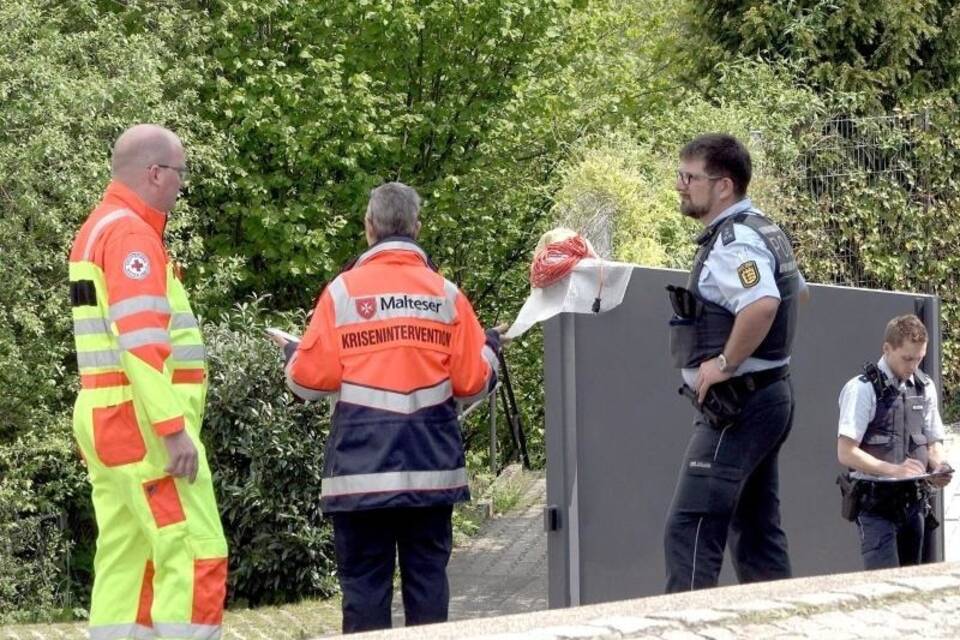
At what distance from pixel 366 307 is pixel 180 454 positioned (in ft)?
3.06

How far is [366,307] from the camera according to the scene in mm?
6000

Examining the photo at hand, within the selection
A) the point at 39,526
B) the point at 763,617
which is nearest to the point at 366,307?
the point at 763,617

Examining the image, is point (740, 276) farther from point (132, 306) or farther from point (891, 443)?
point (132, 306)

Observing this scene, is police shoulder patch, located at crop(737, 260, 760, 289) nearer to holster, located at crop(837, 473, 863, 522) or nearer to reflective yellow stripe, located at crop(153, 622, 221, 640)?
holster, located at crop(837, 473, 863, 522)

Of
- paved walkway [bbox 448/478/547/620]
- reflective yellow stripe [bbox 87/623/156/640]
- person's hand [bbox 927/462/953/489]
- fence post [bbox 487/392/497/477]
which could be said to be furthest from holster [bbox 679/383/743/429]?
fence post [bbox 487/392/497/477]

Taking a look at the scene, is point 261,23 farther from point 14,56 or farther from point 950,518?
point 950,518

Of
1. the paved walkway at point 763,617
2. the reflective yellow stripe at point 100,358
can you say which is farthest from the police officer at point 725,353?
the reflective yellow stripe at point 100,358

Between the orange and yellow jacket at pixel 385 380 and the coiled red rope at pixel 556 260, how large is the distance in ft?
4.77

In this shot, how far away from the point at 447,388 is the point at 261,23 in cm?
1542

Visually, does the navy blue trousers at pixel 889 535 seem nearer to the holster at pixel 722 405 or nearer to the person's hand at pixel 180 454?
the holster at pixel 722 405

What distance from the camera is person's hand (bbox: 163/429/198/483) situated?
5.39 m

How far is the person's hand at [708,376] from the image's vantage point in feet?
19.7

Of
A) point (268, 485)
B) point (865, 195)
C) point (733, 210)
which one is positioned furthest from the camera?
point (865, 195)

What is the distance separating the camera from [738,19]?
20.9m
